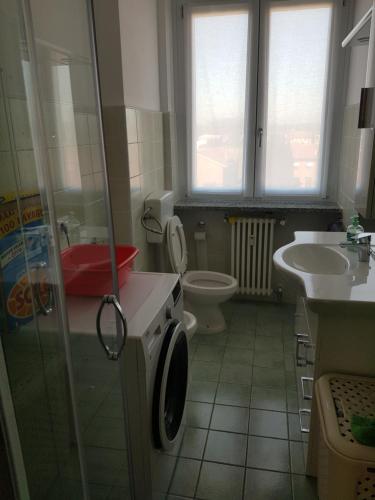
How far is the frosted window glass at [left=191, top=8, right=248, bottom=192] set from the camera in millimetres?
2945

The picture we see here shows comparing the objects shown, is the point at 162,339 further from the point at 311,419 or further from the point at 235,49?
A: the point at 235,49

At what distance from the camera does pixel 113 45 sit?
6.66 ft

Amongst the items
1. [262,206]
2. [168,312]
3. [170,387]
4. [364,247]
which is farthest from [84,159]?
[262,206]

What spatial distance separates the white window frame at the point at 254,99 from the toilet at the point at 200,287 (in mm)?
735

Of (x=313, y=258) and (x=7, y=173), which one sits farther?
(x=313, y=258)

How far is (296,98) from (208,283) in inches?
61.2

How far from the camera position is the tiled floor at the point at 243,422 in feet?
5.37

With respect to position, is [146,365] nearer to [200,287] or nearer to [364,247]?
[364,247]

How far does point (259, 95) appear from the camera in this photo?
119 inches

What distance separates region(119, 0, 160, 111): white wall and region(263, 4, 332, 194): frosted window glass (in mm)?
888

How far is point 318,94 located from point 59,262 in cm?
267

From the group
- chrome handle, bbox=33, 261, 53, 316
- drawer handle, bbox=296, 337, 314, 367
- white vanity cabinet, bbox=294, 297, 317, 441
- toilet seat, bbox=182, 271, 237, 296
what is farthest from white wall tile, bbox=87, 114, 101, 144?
toilet seat, bbox=182, 271, 237, 296

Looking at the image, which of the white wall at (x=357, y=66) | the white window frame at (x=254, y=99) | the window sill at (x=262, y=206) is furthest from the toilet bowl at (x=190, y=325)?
the white wall at (x=357, y=66)

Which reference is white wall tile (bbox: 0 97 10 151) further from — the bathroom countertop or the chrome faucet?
the chrome faucet
